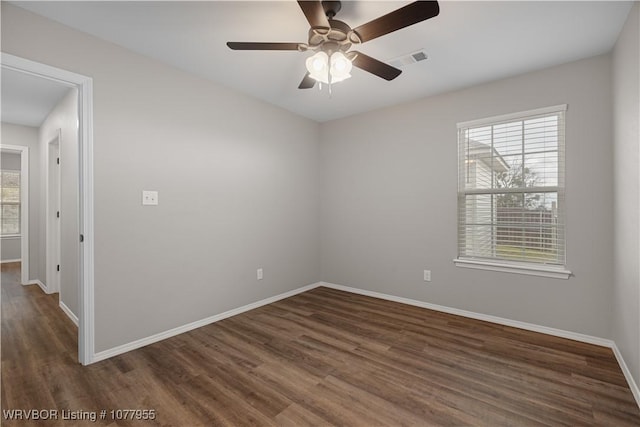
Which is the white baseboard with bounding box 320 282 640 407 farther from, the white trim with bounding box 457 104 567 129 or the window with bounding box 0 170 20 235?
the window with bounding box 0 170 20 235

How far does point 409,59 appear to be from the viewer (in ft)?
8.63

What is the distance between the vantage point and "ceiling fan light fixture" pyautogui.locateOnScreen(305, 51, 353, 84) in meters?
1.98

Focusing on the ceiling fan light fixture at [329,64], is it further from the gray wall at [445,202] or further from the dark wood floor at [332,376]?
the dark wood floor at [332,376]

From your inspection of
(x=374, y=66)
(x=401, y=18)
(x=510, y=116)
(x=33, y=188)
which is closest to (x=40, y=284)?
(x=33, y=188)

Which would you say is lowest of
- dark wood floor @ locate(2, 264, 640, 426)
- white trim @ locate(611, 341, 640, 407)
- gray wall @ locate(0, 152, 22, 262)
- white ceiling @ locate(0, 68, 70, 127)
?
dark wood floor @ locate(2, 264, 640, 426)

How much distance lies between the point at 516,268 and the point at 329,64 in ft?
8.78

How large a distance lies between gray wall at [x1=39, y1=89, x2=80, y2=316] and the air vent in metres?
3.16

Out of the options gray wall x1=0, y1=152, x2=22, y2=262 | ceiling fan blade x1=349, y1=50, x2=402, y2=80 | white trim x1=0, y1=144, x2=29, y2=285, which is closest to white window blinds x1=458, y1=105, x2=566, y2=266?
ceiling fan blade x1=349, y1=50, x2=402, y2=80

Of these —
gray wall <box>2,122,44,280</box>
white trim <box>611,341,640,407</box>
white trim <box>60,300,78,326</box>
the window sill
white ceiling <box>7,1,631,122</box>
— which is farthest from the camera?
gray wall <box>2,122,44,280</box>

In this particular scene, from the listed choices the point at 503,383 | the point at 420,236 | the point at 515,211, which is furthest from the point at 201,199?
the point at 515,211

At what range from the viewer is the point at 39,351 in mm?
2490

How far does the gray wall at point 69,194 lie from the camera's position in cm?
306

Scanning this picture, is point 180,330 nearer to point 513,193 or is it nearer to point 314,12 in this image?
point 314,12

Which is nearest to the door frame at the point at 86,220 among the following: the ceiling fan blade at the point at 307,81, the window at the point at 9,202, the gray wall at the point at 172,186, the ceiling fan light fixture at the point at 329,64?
the gray wall at the point at 172,186
